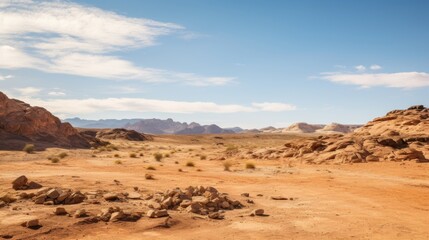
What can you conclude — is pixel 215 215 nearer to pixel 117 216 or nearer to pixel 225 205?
pixel 225 205

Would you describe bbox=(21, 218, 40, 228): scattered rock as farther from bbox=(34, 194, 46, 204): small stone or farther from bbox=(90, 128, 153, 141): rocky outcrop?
bbox=(90, 128, 153, 141): rocky outcrop

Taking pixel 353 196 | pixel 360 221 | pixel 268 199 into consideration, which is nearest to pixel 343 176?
pixel 353 196

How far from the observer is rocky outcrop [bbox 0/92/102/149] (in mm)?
39812

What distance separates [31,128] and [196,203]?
3720cm

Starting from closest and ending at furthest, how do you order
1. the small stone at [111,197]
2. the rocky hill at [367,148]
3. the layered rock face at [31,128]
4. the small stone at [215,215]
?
the small stone at [215,215]
the small stone at [111,197]
the rocky hill at [367,148]
the layered rock face at [31,128]

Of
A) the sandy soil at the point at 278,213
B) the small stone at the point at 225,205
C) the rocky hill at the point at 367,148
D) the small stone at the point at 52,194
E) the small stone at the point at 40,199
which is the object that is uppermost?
the rocky hill at the point at 367,148

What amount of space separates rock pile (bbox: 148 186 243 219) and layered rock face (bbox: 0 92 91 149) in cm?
2917

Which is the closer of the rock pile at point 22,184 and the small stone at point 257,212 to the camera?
the small stone at point 257,212

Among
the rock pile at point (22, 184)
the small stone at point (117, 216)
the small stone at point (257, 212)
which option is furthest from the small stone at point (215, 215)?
the rock pile at point (22, 184)

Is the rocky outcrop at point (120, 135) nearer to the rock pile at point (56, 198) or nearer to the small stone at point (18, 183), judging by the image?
the small stone at point (18, 183)

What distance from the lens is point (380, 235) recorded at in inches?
380

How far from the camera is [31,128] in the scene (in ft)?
140

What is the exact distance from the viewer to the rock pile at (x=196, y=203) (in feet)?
37.7

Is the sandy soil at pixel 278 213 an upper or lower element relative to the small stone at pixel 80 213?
lower
